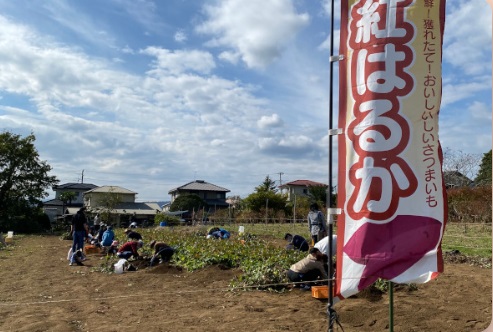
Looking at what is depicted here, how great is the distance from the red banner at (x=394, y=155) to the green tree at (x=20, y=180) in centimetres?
3402

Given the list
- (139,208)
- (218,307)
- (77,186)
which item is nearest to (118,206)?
(139,208)

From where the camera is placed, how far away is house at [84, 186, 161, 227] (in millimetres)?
37456

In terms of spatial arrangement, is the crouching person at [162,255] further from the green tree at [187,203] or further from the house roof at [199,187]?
the house roof at [199,187]

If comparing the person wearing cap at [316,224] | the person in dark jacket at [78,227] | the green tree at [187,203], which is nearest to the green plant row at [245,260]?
the person wearing cap at [316,224]

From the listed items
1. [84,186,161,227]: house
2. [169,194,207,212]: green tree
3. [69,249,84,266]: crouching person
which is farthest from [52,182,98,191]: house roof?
[69,249,84,266]: crouching person

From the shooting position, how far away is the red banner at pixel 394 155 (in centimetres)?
344

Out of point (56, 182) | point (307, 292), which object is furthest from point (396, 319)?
point (56, 182)

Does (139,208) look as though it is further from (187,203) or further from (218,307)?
(218,307)

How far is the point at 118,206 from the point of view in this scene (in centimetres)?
4700

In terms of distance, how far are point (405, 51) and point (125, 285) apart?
681 cm

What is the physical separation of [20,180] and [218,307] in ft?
104

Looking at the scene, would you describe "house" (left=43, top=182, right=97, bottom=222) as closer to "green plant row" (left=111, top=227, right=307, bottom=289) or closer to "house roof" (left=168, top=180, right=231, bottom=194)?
"house roof" (left=168, top=180, right=231, bottom=194)

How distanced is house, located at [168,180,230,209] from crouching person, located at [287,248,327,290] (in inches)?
1957

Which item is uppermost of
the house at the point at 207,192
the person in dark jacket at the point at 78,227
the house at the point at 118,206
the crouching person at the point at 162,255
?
the house at the point at 207,192
